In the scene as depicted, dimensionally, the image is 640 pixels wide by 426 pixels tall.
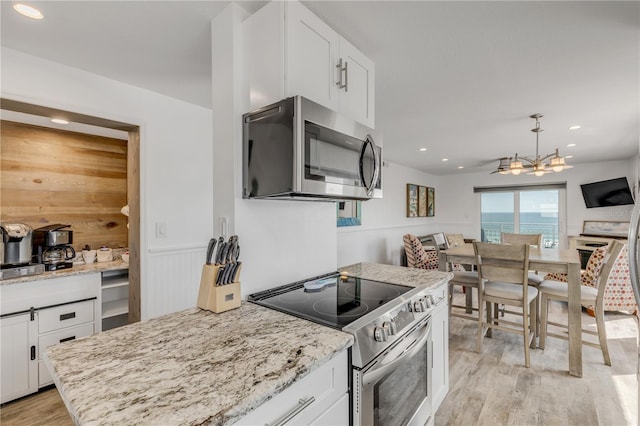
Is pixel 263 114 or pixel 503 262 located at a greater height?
pixel 263 114

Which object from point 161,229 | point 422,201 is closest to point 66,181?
point 161,229

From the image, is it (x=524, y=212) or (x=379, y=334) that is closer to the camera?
(x=379, y=334)

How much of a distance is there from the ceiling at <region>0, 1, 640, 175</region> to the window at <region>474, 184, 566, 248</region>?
383 centimetres

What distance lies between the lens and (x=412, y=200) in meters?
6.48

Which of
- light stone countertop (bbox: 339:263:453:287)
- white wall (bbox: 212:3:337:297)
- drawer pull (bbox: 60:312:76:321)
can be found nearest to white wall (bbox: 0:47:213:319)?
drawer pull (bbox: 60:312:76:321)

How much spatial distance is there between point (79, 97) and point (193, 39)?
98 cm

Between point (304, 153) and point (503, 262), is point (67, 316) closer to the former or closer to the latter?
point (304, 153)

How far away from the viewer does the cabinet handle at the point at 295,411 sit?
797 mm

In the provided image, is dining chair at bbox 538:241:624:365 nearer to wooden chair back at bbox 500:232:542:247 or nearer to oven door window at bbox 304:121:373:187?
wooden chair back at bbox 500:232:542:247

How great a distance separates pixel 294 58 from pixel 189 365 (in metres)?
1.25

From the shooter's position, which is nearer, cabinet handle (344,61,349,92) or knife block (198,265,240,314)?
knife block (198,265,240,314)

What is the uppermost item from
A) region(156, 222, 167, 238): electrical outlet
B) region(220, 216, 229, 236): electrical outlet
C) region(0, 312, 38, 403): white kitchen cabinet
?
region(220, 216, 229, 236): electrical outlet

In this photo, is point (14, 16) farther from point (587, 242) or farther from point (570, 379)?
point (587, 242)

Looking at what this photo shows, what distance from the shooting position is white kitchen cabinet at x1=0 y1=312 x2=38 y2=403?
1.90 m
